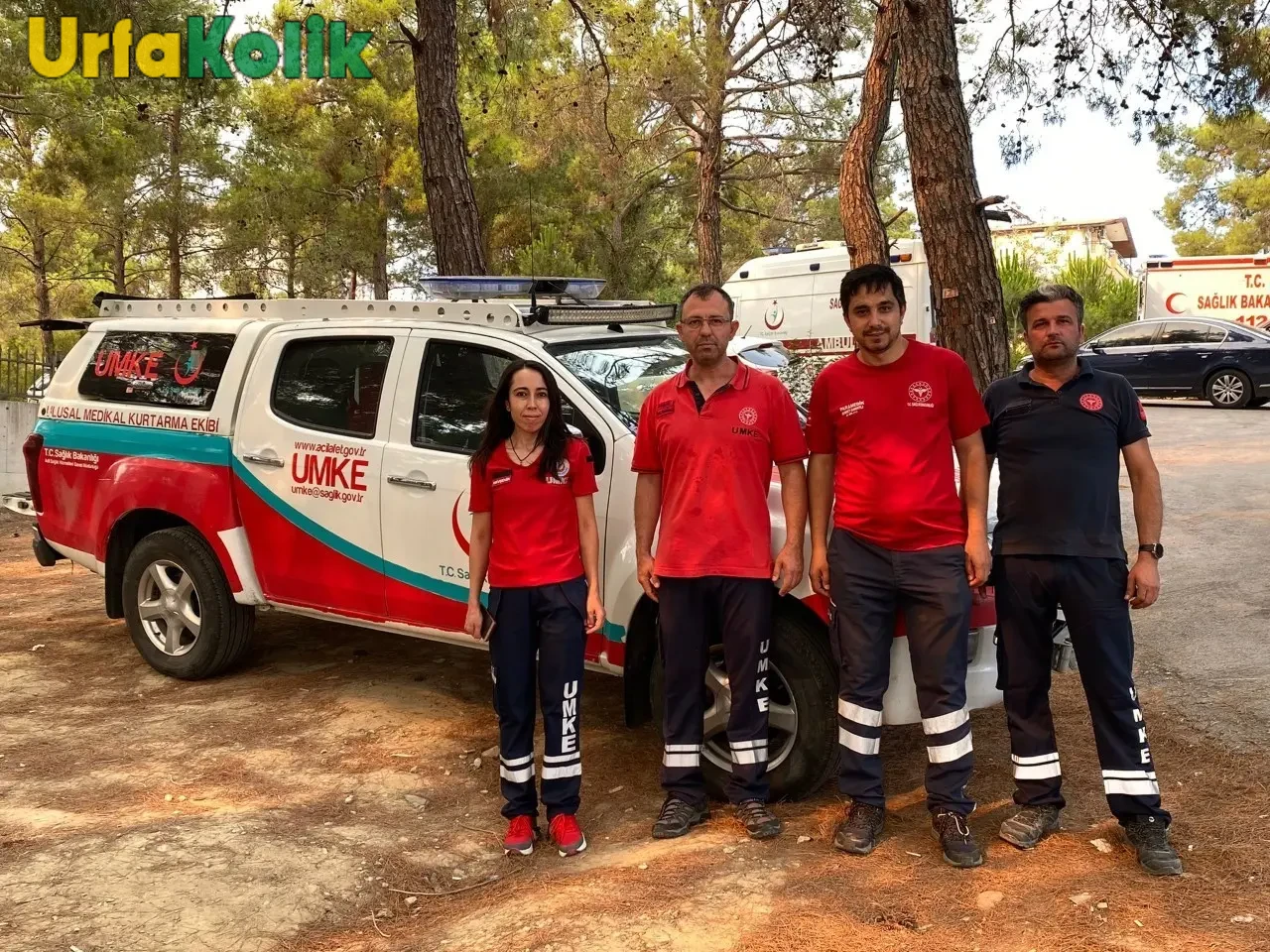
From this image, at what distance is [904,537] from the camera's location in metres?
3.53

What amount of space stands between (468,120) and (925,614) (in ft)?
63.0

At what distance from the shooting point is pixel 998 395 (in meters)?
3.65

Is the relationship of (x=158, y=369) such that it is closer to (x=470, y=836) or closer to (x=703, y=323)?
(x=470, y=836)

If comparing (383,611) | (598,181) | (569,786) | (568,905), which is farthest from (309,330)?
(598,181)

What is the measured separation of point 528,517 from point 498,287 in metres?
1.85

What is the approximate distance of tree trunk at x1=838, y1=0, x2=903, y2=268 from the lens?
1035 cm

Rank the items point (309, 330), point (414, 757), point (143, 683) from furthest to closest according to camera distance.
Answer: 1. point (143, 683)
2. point (309, 330)
3. point (414, 757)

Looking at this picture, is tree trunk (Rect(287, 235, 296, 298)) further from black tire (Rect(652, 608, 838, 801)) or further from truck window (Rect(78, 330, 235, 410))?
black tire (Rect(652, 608, 838, 801))

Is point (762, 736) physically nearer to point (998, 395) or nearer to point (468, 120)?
point (998, 395)

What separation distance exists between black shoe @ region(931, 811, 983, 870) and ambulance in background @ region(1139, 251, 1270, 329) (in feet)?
60.0

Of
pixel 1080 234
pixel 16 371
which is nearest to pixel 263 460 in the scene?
pixel 16 371

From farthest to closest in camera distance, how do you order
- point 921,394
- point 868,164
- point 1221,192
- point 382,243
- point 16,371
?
point 1221,192 < point 382,243 < point 16,371 < point 868,164 < point 921,394

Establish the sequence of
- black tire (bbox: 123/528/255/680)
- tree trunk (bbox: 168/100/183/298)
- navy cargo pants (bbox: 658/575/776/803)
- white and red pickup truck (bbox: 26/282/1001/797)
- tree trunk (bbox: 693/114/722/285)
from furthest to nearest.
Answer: tree trunk (bbox: 168/100/183/298)
tree trunk (bbox: 693/114/722/285)
black tire (bbox: 123/528/255/680)
white and red pickup truck (bbox: 26/282/1001/797)
navy cargo pants (bbox: 658/575/776/803)

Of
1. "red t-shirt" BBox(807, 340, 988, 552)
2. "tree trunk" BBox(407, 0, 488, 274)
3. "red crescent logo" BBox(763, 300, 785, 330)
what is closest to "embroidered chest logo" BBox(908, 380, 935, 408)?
"red t-shirt" BBox(807, 340, 988, 552)
